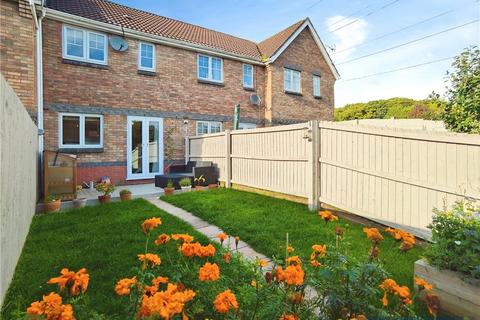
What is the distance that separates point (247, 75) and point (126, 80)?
6.31 metres

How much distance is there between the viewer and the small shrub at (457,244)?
257cm

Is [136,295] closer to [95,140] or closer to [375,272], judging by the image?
[375,272]

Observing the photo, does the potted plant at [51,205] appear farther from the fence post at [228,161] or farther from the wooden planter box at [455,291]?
the wooden planter box at [455,291]

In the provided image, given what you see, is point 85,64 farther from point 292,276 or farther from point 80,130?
point 292,276

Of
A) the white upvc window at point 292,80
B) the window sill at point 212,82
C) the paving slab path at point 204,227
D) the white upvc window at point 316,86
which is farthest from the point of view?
the white upvc window at point 316,86

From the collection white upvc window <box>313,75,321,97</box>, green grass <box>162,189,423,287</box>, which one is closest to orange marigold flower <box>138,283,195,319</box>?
green grass <box>162,189,423,287</box>

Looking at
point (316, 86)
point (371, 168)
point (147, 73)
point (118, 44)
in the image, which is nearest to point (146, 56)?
point (147, 73)

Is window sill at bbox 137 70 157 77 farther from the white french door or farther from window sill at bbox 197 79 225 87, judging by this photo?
window sill at bbox 197 79 225 87

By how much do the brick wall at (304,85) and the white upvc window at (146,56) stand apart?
A: 6.42m

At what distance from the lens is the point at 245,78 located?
49.3 ft

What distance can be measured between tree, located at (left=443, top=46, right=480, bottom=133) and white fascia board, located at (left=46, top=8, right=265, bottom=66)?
30.1ft

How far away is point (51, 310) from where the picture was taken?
3.77ft

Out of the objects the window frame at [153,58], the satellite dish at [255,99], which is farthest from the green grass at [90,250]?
the satellite dish at [255,99]

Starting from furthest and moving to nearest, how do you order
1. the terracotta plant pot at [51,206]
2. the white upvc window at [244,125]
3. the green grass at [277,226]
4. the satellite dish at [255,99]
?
the satellite dish at [255,99]
the white upvc window at [244,125]
the terracotta plant pot at [51,206]
the green grass at [277,226]
